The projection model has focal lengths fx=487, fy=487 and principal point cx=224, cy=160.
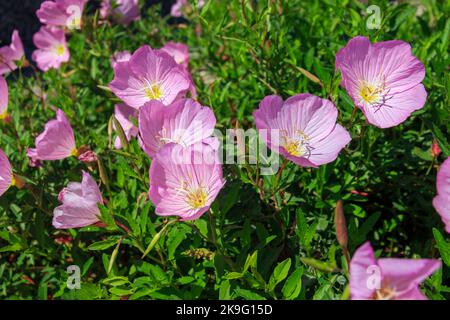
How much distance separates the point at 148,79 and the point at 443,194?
0.92 m

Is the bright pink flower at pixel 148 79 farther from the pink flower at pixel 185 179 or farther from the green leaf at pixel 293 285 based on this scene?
the green leaf at pixel 293 285

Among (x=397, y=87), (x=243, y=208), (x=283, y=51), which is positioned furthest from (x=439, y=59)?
(x=243, y=208)

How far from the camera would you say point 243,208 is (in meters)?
1.63

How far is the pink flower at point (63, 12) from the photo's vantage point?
2.10 metres

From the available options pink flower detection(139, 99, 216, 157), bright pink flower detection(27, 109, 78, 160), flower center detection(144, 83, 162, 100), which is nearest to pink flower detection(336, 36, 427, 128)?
pink flower detection(139, 99, 216, 157)

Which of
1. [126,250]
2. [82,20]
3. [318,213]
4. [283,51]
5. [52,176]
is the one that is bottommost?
[126,250]

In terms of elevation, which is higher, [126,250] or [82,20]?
[82,20]

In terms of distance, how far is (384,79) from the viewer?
4.77 feet

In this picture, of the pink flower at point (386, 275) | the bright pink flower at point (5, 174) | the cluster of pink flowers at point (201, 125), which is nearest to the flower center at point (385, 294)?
the pink flower at point (386, 275)

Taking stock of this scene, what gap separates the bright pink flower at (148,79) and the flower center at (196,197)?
31cm

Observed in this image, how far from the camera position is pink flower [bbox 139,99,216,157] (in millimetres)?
1299

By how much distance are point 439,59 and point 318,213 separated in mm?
696
